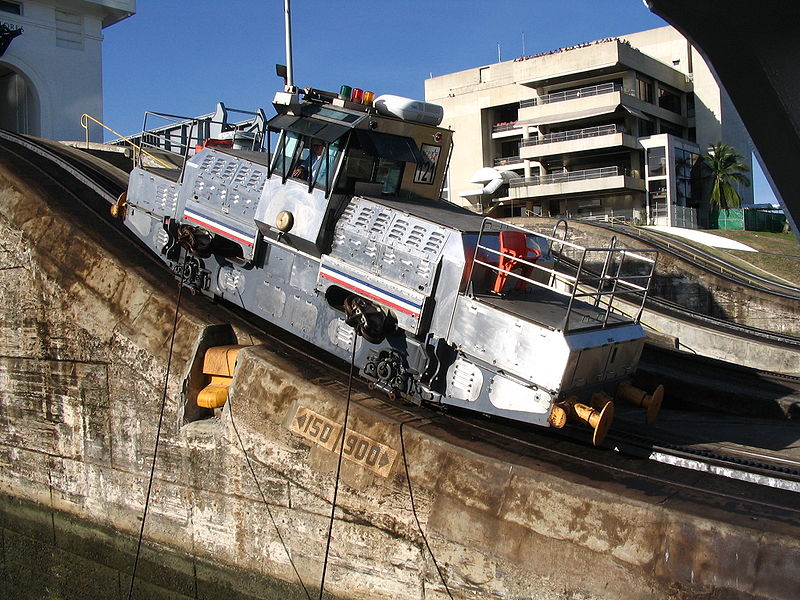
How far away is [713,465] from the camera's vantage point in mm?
9273

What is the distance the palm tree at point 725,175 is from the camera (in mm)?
49000

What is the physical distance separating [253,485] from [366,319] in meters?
3.06

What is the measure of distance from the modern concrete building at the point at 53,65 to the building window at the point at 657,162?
33.1 meters

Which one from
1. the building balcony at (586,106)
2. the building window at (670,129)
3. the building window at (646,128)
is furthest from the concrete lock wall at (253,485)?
the building window at (670,129)

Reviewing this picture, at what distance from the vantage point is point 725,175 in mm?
49031

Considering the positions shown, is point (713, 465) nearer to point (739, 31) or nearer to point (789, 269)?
point (739, 31)

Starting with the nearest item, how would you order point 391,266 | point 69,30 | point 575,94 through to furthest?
point 391,266, point 69,30, point 575,94

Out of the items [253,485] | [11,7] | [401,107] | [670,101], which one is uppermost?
[11,7]

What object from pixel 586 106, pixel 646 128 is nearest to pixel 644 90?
pixel 646 128

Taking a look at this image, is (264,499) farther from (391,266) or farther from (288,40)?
(288,40)

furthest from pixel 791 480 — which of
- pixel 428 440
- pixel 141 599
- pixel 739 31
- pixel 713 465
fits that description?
pixel 141 599

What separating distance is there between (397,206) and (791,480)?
6642 millimetres

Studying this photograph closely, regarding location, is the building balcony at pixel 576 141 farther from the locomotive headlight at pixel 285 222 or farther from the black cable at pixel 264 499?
the black cable at pixel 264 499

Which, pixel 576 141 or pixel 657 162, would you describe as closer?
pixel 657 162
